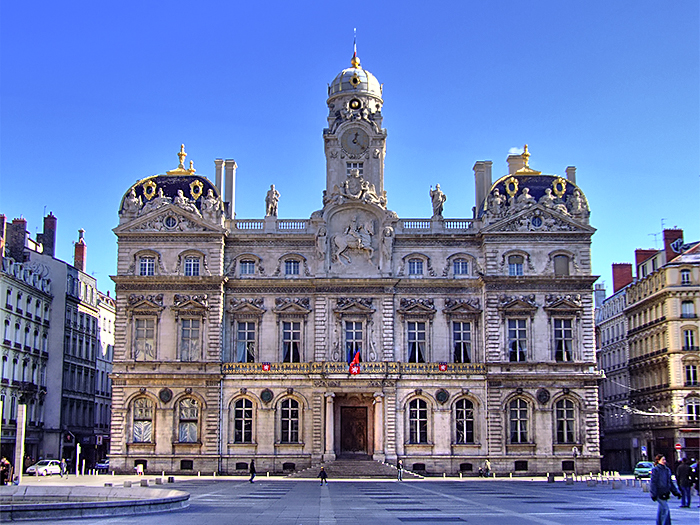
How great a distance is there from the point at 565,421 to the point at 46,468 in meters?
37.9

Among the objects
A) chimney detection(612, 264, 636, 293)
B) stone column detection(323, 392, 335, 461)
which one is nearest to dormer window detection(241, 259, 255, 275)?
stone column detection(323, 392, 335, 461)

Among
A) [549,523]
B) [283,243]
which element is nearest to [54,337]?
[283,243]

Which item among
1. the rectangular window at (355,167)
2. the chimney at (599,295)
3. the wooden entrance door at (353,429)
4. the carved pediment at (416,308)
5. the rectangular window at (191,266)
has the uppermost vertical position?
the rectangular window at (355,167)

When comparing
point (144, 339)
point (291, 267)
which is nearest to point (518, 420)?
point (291, 267)

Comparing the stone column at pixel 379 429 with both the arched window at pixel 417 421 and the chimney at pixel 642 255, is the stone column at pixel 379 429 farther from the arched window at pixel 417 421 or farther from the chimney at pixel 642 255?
the chimney at pixel 642 255

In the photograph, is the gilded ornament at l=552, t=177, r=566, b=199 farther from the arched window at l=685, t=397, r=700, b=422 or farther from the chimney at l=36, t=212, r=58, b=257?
the chimney at l=36, t=212, r=58, b=257

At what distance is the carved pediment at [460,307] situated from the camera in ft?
220

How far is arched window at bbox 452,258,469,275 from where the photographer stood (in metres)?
68.0

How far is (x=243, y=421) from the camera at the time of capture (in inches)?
2606

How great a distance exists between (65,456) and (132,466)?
17.5 m

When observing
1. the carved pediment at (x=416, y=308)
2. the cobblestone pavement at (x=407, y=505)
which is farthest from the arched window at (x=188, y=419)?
the carved pediment at (x=416, y=308)

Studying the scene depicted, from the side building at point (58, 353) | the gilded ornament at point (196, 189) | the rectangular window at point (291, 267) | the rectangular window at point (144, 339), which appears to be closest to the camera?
the rectangular window at point (144, 339)

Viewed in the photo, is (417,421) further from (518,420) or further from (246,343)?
(246,343)

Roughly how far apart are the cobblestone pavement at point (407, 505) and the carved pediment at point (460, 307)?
610 inches
